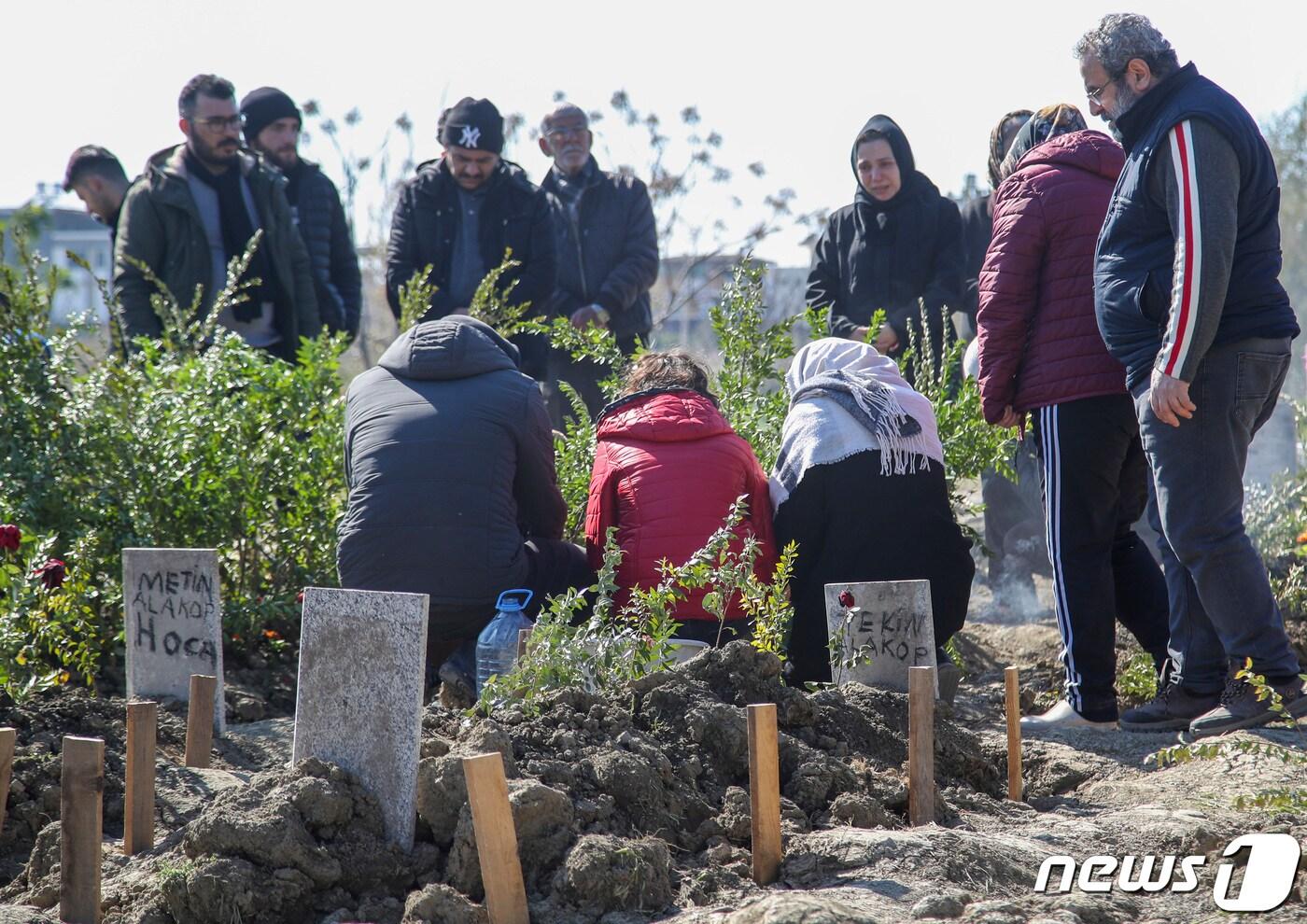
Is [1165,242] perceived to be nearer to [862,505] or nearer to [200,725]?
[862,505]

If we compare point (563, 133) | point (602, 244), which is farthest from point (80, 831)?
point (563, 133)

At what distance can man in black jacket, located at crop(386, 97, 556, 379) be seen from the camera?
6.91 meters

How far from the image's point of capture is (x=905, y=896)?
253 centimetres

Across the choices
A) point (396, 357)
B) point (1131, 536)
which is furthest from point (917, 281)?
point (396, 357)

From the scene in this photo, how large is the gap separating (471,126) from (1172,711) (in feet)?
13.5

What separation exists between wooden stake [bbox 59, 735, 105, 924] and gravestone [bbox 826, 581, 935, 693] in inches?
69.3

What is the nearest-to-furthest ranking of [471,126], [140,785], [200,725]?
[140,785] < [200,725] < [471,126]

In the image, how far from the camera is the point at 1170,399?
3.74 metres

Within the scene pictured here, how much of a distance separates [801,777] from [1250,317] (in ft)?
5.93

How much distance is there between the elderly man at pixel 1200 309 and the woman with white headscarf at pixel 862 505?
2.44 feet

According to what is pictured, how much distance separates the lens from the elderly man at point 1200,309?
12.2ft

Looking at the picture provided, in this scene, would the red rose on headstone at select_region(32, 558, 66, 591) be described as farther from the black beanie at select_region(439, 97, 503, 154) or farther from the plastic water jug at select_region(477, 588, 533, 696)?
the black beanie at select_region(439, 97, 503, 154)

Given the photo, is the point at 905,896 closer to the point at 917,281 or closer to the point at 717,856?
the point at 717,856

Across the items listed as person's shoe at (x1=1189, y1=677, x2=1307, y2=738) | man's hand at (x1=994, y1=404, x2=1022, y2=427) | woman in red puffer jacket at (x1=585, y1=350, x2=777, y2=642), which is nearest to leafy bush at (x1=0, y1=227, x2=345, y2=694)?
woman in red puffer jacket at (x1=585, y1=350, x2=777, y2=642)
